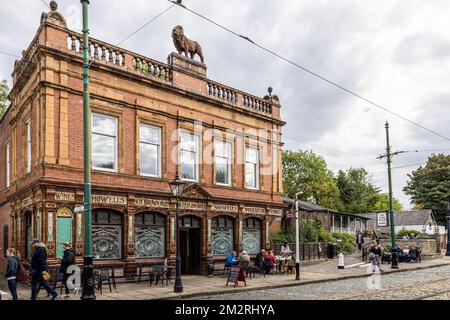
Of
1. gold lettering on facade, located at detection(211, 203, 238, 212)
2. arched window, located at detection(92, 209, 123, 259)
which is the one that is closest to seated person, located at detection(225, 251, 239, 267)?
gold lettering on facade, located at detection(211, 203, 238, 212)

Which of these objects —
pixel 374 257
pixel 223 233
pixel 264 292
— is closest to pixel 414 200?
pixel 374 257

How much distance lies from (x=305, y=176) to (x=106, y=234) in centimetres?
4450

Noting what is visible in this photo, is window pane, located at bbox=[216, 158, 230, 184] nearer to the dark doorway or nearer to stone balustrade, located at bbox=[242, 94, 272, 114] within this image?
the dark doorway

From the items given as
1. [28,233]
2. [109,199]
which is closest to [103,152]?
[109,199]

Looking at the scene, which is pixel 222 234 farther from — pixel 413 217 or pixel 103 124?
pixel 413 217

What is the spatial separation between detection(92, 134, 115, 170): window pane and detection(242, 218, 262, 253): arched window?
8.68m

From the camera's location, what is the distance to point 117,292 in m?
16.5

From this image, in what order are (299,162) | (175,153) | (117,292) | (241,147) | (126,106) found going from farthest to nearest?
(299,162)
(241,147)
(175,153)
(126,106)
(117,292)

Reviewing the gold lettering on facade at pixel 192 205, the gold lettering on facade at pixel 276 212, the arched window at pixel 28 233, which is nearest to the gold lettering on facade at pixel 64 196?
the arched window at pixel 28 233

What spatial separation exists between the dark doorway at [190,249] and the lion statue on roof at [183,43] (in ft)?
26.5

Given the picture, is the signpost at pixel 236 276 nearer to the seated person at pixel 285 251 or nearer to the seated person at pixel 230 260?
the seated person at pixel 230 260

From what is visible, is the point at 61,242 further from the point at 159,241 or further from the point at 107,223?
the point at 159,241

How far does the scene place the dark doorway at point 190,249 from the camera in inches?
912

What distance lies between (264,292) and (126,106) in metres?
9.40
